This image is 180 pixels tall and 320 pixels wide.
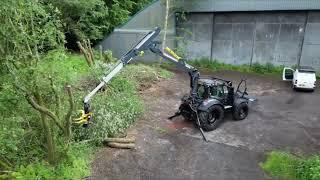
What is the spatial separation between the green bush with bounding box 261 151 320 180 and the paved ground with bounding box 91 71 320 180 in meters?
0.32

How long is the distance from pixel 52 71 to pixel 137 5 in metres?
22.7

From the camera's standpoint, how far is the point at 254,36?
2133cm

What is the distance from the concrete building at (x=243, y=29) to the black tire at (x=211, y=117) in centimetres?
1016

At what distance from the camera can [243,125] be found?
500 inches

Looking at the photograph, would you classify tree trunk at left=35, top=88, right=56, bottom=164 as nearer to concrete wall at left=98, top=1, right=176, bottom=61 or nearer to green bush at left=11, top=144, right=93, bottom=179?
green bush at left=11, top=144, right=93, bottom=179

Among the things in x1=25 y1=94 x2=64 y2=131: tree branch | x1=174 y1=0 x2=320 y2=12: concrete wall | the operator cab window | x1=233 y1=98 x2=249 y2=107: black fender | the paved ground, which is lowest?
the paved ground

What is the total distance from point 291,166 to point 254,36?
1311cm

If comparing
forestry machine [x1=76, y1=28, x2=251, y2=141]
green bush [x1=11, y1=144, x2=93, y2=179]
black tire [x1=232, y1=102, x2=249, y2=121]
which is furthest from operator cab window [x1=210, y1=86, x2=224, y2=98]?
green bush [x1=11, y1=144, x2=93, y2=179]

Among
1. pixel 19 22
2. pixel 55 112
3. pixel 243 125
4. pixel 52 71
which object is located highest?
pixel 19 22

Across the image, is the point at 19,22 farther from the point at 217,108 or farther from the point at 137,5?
the point at 137,5

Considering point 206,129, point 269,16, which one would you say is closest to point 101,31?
point 269,16

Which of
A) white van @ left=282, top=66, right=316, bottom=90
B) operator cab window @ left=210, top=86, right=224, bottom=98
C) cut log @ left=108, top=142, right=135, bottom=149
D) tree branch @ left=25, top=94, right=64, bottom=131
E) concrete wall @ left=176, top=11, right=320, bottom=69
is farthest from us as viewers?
concrete wall @ left=176, top=11, right=320, bottom=69

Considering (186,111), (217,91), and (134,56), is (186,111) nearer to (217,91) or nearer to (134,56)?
(217,91)

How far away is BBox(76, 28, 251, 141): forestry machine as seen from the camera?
1205cm
